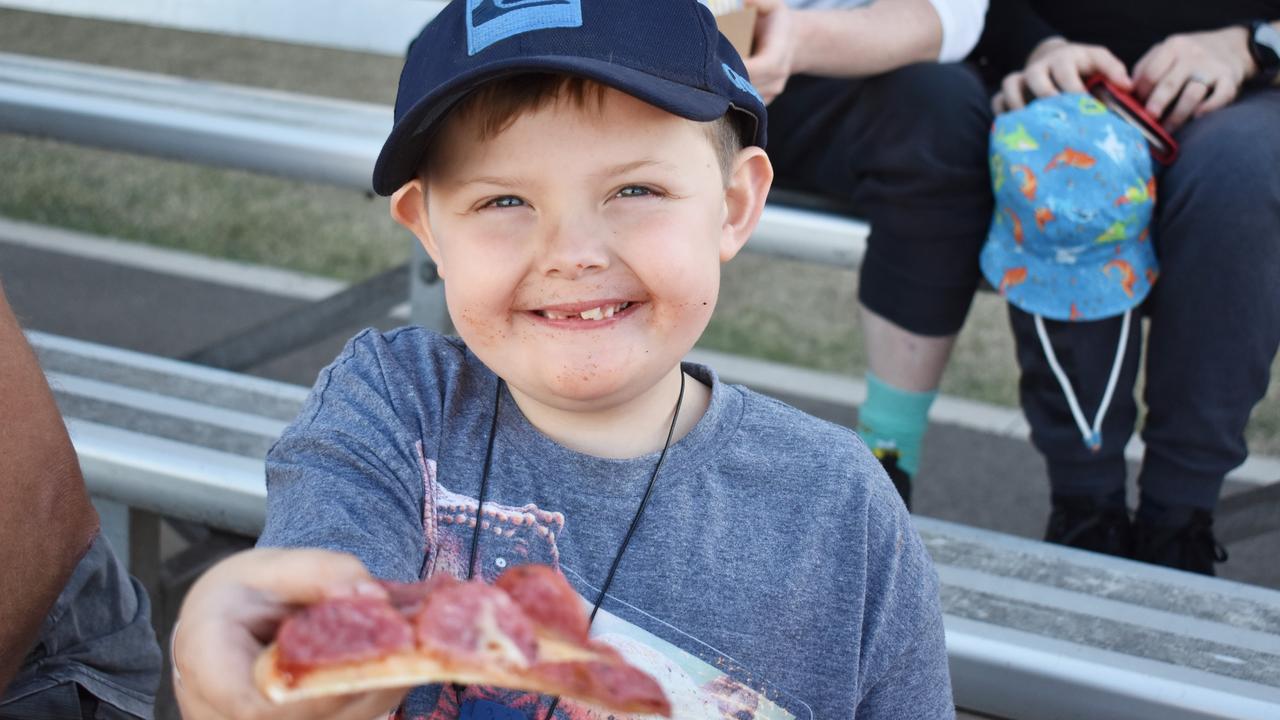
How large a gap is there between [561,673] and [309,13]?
288 centimetres

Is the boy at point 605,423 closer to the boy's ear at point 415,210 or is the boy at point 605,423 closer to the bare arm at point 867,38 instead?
the boy's ear at point 415,210

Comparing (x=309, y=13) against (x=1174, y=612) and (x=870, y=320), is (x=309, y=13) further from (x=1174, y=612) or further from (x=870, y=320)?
(x=1174, y=612)

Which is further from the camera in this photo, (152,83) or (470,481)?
(152,83)

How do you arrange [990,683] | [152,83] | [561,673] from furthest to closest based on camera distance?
[152,83] → [990,683] → [561,673]

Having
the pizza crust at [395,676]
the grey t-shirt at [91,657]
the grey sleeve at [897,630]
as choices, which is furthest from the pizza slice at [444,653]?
the grey t-shirt at [91,657]

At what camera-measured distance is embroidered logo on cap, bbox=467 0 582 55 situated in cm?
124

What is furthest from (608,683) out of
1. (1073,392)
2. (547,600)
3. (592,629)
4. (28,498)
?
(1073,392)

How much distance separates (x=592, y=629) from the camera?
4.37 ft

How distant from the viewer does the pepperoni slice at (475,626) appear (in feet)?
2.86

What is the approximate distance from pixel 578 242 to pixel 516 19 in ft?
0.68

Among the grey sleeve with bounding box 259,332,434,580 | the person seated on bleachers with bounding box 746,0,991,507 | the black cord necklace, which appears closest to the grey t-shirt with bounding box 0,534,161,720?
the grey sleeve with bounding box 259,332,434,580

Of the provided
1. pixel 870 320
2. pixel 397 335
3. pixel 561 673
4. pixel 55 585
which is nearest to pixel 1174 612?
pixel 870 320

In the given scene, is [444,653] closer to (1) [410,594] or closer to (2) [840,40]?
(1) [410,594]

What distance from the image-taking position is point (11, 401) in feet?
4.79
